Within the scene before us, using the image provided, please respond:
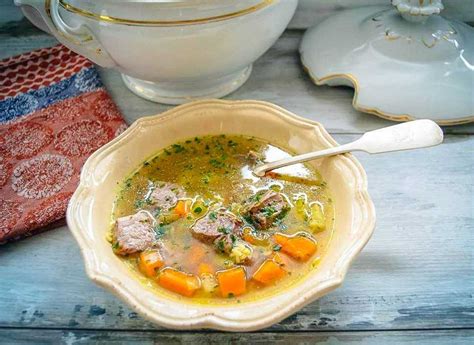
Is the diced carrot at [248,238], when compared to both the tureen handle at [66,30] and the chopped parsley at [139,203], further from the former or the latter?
the tureen handle at [66,30]

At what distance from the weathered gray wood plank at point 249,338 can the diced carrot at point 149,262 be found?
10 centimetres

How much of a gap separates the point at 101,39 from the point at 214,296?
557 millimetres

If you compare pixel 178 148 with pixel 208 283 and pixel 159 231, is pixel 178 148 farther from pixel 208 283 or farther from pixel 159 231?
pixel 208 283

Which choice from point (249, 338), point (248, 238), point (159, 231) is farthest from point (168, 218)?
point (249, 338)

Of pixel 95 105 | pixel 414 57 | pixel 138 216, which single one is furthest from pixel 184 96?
pixel 414 57

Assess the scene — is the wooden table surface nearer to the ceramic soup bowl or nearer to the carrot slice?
the carrot slice

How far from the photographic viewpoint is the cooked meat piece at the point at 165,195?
3.12 ft

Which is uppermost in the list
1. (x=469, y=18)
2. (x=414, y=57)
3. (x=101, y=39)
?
(x=101, y=39)

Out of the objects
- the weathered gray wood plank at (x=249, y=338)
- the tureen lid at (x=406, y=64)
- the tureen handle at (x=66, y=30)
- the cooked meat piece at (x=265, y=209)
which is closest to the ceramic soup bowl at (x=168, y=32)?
the tureen handle at (x=66, y=30)

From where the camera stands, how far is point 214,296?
803 millimetres

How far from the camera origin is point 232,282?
32.0 inches

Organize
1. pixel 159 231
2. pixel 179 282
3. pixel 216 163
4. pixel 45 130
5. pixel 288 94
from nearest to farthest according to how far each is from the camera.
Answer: pixel 179 282, pixel 159 231, pixel 216 163, pixel 45 130, pixel 288 94

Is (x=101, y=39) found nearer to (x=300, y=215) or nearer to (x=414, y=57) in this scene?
(x=300, y=215)

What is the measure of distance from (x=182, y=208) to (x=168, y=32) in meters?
0.33
